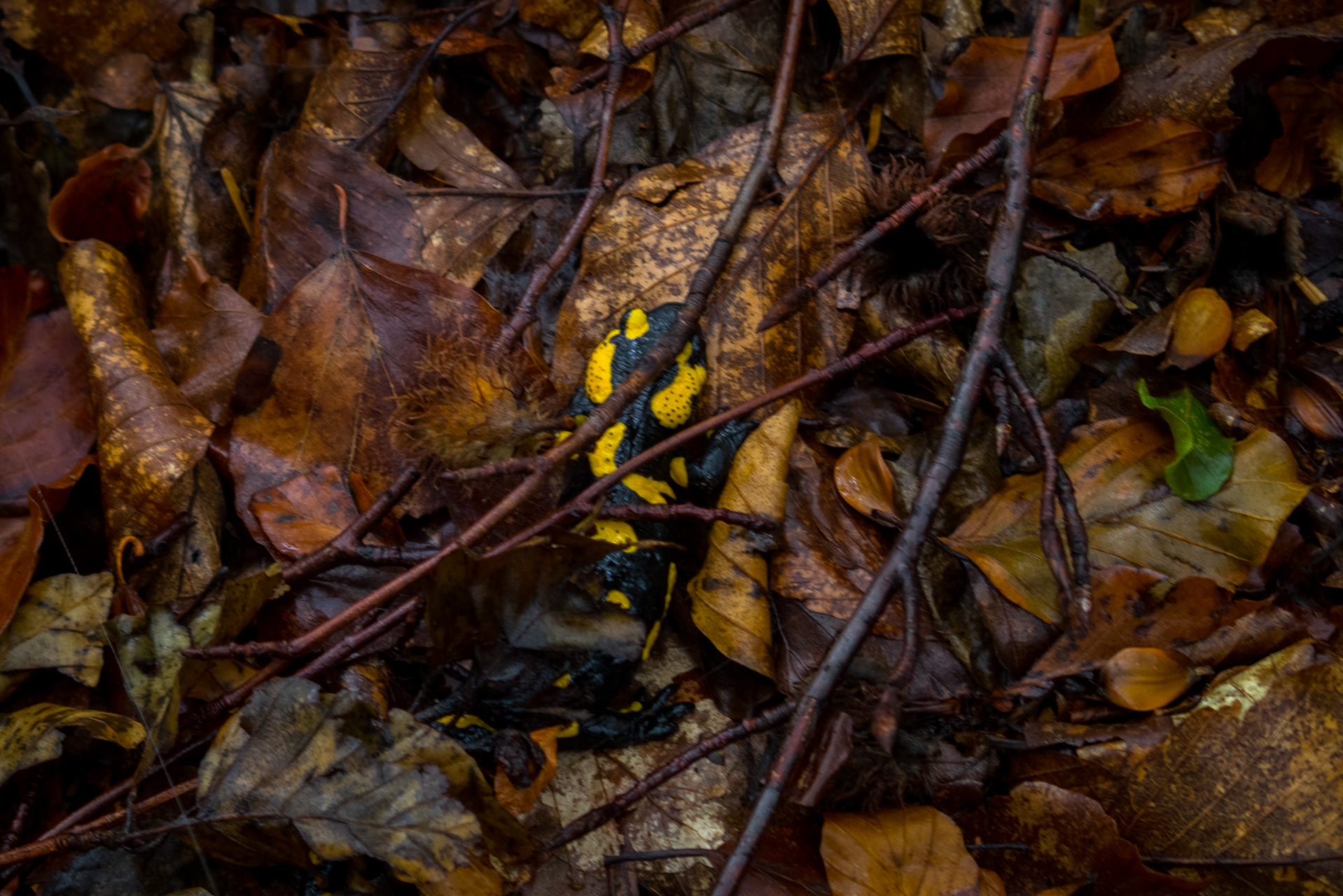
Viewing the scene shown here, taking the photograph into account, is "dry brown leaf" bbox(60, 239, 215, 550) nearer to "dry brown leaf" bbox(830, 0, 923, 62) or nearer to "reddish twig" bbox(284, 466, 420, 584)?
"reddish twig" bbox(284, 466, 420, 584)

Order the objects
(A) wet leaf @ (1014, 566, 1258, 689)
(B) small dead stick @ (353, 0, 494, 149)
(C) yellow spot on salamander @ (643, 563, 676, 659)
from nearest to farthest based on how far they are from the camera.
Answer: (A) wet leaf @ (1014, 566, 1258, 689)
(C) yellow spot on salamander @ (643, 563, 676, 659)
(B) small dead stick @ (353, 0, 494, 149)

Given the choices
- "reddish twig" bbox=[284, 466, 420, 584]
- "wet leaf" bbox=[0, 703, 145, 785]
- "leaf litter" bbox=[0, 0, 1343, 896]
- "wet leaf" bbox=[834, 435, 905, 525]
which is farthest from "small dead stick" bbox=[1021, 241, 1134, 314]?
"wet leaf" bbox=[0, 703, 145, 785]

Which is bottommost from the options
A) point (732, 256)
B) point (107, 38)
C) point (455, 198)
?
point (732, 256)

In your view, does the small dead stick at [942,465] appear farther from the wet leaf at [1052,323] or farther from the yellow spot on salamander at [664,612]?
the yellow spot on salamander at [664,612]

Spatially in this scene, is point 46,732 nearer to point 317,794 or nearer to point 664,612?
point 317,794

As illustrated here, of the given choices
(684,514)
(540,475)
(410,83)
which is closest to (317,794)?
(540,475)

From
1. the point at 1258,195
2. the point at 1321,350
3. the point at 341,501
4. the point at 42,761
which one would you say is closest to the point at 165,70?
the point at 341,501
